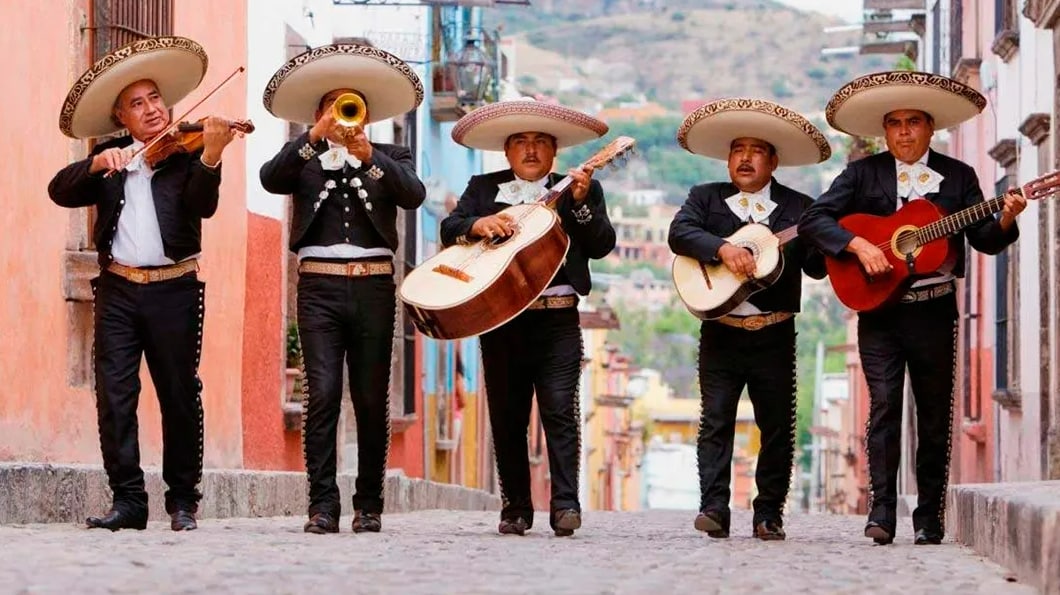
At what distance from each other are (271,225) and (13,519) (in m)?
8.23

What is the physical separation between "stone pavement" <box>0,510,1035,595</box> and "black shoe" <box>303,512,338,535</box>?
70mm

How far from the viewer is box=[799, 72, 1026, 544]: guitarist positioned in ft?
33.4

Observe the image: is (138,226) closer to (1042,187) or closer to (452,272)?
(452,272)

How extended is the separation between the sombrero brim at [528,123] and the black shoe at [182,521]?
231 cm

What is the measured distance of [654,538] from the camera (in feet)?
35.8

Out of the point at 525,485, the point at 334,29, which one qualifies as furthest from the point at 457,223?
the point at 334,29

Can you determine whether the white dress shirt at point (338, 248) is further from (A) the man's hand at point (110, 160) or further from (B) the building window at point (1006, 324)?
(B) the building window at point (1006, 324)

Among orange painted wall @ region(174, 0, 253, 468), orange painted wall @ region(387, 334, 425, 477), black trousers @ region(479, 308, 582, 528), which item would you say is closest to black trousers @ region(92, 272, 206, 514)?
black trousers @ region(479, 308, 582, 528)

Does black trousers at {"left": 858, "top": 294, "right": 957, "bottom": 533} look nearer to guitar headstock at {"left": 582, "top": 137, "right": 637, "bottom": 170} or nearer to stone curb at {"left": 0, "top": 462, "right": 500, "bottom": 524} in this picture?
guitar headstock at {"left": 582, "top": 137, "right": 637, "bottom": 170}

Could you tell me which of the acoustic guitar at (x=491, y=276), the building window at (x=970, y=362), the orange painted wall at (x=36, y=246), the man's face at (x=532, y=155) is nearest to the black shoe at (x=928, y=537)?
the acoustic guitar at (x=491, y=276)

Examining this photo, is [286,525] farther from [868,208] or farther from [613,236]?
[868,208]

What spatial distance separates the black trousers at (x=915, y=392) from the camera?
10.2 meters

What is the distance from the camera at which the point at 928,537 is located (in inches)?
406

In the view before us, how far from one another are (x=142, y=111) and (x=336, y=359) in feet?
4.65
